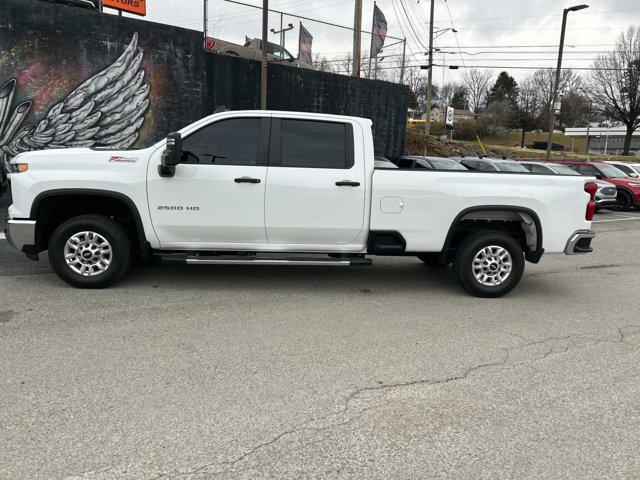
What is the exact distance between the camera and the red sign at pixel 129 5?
615 inches

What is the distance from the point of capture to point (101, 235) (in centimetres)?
557

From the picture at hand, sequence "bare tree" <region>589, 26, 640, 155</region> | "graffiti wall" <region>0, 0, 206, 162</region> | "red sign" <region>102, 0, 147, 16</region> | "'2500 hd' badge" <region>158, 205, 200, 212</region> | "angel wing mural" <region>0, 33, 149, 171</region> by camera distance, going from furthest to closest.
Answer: "bare tree" <region>589, 26, 640, 155</region> → "red sign" <region>102, 0, 147, 16</region> → "angel wing mural" <region>0, 33, 149, 171</region> → "graffiti wall" <region>0, 0, 206, 162</region> → "'2500 hd' badge" <region>158, 205, 200, 212</region>

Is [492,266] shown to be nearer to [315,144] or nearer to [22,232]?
[315,144]

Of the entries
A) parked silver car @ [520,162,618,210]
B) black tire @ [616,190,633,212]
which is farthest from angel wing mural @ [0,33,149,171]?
black tire @ [616,190,633,212]

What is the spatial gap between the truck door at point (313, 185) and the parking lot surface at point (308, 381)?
73cm

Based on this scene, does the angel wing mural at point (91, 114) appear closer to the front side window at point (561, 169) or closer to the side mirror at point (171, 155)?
the side mirror at point (171, 155)

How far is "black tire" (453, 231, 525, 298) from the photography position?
5992 mm

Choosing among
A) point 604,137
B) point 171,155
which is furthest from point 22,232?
point 604,137

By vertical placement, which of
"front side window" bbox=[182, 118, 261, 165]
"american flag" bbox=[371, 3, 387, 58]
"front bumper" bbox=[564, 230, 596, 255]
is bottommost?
"front bumper" bbox=[564, 230, 596, 255]

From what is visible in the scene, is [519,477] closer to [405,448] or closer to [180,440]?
[405,448]

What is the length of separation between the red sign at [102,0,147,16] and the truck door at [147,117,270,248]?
1229 centimetres

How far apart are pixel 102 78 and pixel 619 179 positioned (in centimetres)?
1649

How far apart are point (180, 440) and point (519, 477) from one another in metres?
1.86

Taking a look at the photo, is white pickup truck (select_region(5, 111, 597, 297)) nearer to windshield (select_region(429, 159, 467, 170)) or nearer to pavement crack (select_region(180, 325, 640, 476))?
pavement crack (select_region(180, 325, 640, 476))
